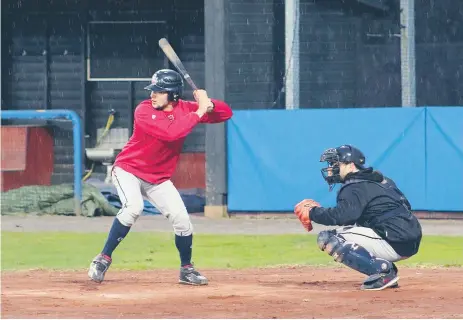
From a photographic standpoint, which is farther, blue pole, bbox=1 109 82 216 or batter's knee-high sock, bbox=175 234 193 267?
blue pole, bbox=1 109 82 216

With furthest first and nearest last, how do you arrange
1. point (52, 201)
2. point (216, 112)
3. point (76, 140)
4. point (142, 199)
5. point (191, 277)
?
point (52, 201) → point (76, 140) → point (216, 112) → point (191, 277) → point (142, 199)

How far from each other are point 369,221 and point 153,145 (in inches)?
79.5

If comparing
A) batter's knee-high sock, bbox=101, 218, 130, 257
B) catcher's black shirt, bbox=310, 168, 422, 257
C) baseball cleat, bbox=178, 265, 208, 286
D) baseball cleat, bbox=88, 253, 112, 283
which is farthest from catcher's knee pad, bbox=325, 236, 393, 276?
baseball cleat, bbox=88, 253, 112, 283

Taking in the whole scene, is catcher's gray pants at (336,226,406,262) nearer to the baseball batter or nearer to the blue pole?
the baseball batter

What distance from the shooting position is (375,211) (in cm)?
955

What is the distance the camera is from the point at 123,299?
9234 mm

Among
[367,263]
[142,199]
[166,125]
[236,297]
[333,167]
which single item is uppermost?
[166,125]

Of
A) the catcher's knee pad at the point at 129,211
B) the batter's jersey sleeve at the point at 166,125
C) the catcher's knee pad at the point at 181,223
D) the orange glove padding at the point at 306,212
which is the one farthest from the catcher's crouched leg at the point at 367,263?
the catcher's knee pad at the point at 129,211

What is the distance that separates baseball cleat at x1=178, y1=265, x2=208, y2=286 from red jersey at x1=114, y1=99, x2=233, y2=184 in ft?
2.67

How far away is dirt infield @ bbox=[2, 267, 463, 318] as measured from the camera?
8.42 metres

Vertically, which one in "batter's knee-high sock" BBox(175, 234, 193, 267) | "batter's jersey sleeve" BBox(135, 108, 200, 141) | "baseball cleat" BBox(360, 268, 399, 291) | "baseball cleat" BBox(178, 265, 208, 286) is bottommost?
"baseball cleat" BBox(178, 265, 208, 286)

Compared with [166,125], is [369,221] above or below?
below

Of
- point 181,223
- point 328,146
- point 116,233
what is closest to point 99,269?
point 116,233

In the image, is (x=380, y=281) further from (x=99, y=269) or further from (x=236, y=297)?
(x=99, y=269)
